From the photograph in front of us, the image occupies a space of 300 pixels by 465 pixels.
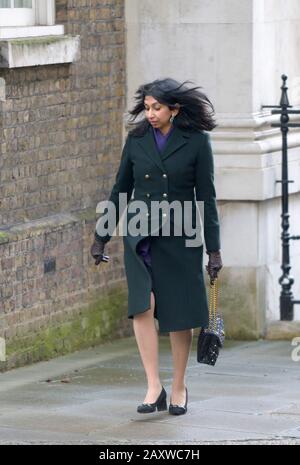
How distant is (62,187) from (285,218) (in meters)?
1.83

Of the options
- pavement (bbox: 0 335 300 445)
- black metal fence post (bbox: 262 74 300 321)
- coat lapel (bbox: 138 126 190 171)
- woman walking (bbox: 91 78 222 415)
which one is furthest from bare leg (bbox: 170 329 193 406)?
black metal fence post (bbox: 262 74 300 321)

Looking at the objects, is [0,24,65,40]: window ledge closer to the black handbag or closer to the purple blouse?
the purple blouse

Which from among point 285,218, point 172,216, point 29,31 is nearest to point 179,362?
point 172,216

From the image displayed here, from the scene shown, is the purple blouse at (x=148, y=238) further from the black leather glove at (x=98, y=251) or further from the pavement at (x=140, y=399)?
the pavement at (x=140, y=399)

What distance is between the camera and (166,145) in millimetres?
8781

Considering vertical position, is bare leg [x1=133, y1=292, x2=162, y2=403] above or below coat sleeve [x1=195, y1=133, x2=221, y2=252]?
below

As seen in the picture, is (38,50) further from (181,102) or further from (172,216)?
(172,216)

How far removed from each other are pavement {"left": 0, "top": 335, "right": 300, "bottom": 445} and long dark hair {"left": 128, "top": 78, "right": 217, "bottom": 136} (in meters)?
1.60

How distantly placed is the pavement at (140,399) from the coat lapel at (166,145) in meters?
1.42

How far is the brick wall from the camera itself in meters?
10.5

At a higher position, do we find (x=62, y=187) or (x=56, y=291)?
(x=62, y=187)

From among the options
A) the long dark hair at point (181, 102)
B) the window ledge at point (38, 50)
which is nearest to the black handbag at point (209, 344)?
the long dark hair at point (181, 102)

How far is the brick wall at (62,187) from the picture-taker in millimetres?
10477
